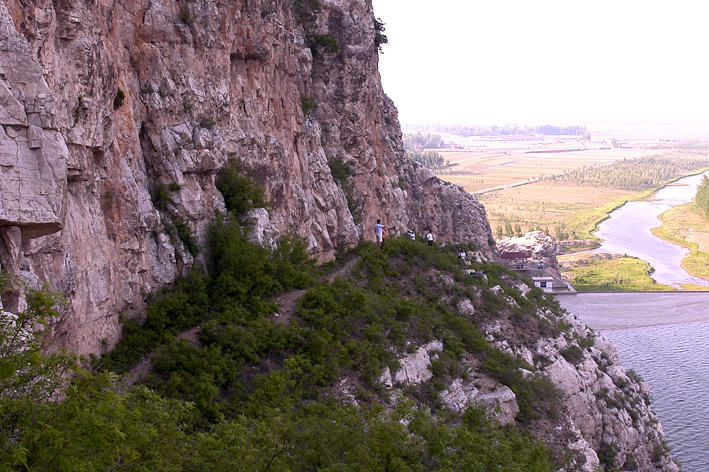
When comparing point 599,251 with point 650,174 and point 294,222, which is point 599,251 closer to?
point 294,222

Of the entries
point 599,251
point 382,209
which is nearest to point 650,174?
point 599,251

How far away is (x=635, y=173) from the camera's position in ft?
509

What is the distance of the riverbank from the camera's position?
68.4 metres

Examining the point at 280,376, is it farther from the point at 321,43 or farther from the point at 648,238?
the point at 648,238

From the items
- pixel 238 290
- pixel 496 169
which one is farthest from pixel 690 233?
pixel 496 169

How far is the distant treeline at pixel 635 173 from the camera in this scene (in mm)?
139750

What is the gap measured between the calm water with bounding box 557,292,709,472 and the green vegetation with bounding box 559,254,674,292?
350cm

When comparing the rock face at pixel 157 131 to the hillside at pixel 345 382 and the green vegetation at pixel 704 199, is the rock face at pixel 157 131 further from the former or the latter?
the green vegetation at pixel 704 199

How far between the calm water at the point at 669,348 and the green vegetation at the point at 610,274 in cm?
350

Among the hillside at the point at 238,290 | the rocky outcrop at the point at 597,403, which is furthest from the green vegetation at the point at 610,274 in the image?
the rocky outcrop at the point at 597,403

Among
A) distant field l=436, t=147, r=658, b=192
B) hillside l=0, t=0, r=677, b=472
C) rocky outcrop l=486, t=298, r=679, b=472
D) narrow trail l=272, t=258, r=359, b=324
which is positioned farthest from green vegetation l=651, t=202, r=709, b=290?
narrow trail l=272, t=258, r=359, b=324

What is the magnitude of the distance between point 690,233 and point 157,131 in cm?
8779

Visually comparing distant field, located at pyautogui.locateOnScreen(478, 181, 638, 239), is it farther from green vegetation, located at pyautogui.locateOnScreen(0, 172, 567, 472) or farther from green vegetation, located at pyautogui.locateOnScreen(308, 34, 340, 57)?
green vegetation, located at pyautogui.locateOnScreen(0, 172, 567, 472)

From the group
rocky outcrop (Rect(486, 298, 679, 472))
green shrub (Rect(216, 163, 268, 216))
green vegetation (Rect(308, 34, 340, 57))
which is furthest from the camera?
green vegetation (Rect(308, 34, 340, 57))
